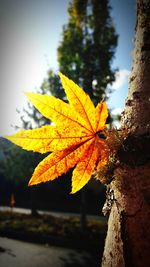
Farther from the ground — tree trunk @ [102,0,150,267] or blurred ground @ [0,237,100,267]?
tree trunk @ [102,0,150,267]

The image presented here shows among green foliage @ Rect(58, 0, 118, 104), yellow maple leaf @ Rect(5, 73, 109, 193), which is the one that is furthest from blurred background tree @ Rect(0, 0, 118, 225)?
yellow maple leaf @ Rect(5, 73, 109, 193)

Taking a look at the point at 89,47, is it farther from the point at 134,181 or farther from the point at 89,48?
the point at 134,181

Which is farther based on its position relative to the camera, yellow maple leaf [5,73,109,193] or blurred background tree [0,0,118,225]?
blurred background tree [0,0,118,225]

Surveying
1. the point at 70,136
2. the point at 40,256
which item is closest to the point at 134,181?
the point at 70,136

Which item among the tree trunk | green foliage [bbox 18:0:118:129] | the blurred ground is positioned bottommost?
the blurred ground

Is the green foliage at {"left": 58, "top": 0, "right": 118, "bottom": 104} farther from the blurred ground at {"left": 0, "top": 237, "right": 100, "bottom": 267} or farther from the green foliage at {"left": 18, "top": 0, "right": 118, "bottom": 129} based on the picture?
the blurred ground at {"left": 0, "top": 237, "right": 100, "bottom": 267}
